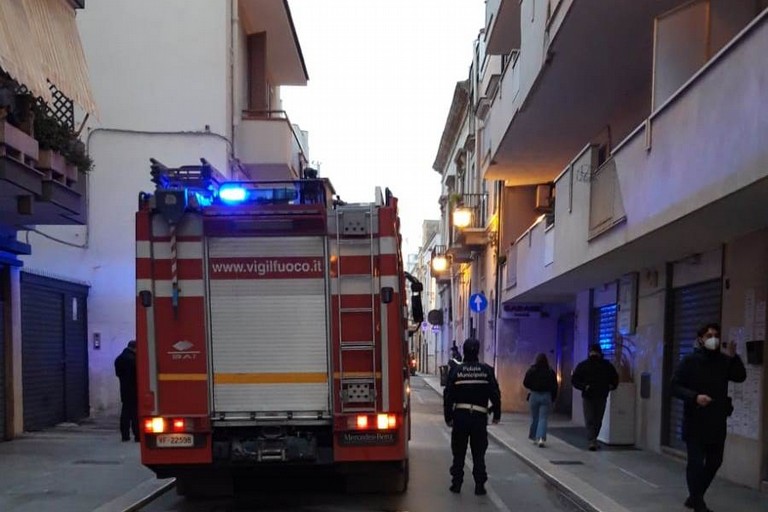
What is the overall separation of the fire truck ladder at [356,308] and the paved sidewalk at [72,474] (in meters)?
2.66

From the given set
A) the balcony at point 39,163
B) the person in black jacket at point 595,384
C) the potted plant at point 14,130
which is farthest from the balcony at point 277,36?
the person in black jacket at point 595,384

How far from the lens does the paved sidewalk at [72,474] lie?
7.73 metres

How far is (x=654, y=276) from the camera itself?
482 inches

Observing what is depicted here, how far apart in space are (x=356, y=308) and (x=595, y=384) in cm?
619

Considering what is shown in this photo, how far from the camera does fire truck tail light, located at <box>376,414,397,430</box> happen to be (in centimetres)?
701

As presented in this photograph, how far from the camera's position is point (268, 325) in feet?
23.3

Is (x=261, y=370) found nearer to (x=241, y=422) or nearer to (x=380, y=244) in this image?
(x=241, y=422)

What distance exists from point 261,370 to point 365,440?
1189 millimetres

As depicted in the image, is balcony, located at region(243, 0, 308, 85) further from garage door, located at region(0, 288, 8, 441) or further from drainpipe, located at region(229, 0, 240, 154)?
garage door, located at region(0, 288, 8, 441)

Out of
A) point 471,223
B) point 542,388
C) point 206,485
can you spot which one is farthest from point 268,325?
point 471,223

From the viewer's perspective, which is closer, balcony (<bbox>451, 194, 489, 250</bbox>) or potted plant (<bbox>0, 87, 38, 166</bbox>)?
potted plant (<bbox>0, 87, 38, 166</bbox>)

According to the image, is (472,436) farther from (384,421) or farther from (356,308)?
(356,308)

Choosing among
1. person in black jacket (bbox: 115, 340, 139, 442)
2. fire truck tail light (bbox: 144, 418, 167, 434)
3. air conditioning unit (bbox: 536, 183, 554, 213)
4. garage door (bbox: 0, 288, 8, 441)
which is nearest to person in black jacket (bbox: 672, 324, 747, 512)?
fire truck tail light (bbox: 144, 418, 167, 434)

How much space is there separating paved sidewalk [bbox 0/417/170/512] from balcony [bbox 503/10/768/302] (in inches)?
256
